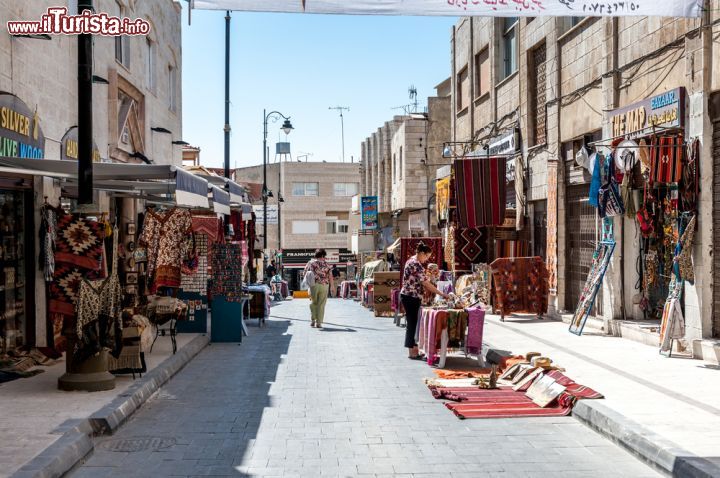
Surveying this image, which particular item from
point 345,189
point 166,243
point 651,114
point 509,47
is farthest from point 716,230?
point 345,189

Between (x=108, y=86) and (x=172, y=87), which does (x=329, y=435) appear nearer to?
(x=108, y=86)

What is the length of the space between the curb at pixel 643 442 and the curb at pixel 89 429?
4.57 meters

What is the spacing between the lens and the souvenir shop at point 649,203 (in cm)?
1105

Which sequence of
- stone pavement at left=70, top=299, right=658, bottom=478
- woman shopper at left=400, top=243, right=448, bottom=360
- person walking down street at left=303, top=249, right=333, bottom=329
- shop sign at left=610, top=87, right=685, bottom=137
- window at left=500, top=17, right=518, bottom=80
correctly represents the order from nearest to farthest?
stone pavement at left=70, top=299, right=658, bottom=478 → shop sign at left=610, top=87, right=685, bottom=137 → woman shopper at left=400, top=243, right=448, bottom=360 → person walking down street at left=303, top=249, right=333, bottom=329 → window at left=500, top=17, right=518, bottom=80

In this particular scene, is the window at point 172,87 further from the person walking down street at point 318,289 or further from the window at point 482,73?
the window at point 482,73

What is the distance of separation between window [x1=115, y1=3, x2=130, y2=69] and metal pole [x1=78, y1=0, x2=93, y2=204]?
8.76m

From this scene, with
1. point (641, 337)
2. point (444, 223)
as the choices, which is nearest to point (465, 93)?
point (444, 223)

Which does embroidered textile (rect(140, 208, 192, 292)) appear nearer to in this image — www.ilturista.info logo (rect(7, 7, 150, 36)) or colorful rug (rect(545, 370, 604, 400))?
www.ilturista.info logo (rect(7, 7, 150, 36))

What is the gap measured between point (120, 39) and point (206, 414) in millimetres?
11765

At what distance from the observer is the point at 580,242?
16.2 m

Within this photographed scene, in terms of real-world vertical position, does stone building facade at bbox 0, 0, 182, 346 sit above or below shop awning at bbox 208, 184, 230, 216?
above

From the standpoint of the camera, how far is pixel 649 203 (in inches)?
494

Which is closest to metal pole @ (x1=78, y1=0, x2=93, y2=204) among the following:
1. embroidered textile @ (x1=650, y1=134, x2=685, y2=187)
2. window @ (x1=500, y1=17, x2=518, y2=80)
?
embroidered textile @ (x1=650, y1=134, x2=685, y2=187)

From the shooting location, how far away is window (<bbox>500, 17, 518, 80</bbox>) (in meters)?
20.7
